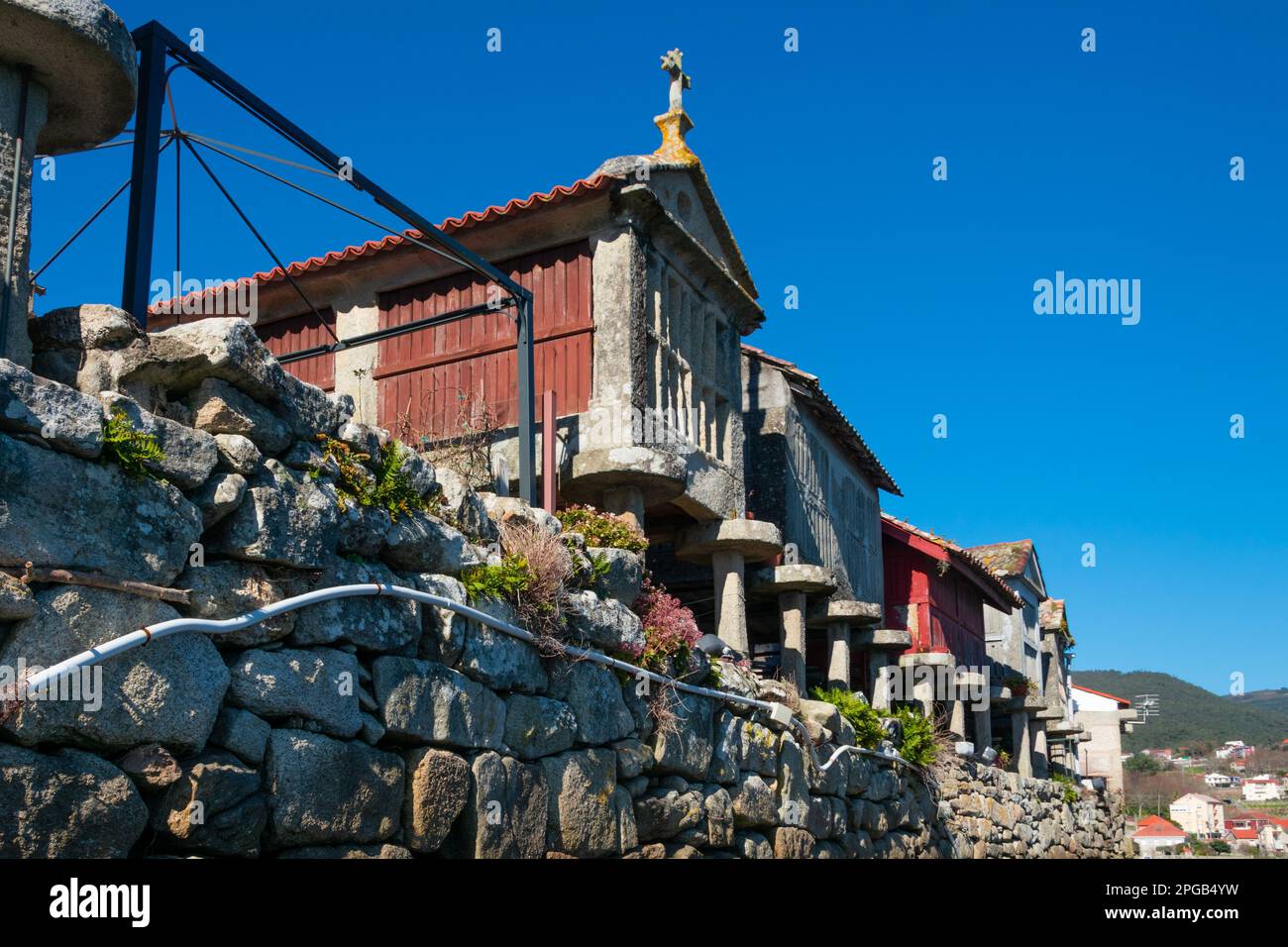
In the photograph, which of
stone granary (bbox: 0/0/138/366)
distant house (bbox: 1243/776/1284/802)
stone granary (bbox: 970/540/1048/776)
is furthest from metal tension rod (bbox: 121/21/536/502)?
distant house (bbox: 1243/776/1284/802)

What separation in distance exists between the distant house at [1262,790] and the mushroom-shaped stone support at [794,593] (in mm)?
51916

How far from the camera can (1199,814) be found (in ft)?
140

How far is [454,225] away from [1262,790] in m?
58.1

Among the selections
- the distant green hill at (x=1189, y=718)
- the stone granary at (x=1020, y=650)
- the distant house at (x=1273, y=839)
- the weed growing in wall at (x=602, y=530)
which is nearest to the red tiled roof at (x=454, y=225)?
the weed growing in wall at (x=602, y=530)

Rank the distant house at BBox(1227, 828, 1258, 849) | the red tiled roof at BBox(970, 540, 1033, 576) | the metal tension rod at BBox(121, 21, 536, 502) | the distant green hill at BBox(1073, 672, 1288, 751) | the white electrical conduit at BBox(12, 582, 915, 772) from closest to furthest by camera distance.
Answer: the white electrical conduit at BBox(12, 582, 915, 772) < the metal tension rod at BBox(121, 21, 536, 502) < the red tiled roof at BBox(970, 540, 1033, 576) < the distant house at BBox(1227, 828, 1258, 849) < the distant green hill at BBox(1073, 672, 1288, 751)

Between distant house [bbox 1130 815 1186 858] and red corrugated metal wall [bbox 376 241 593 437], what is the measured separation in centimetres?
2107

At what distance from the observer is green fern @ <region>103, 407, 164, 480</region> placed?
3.80m

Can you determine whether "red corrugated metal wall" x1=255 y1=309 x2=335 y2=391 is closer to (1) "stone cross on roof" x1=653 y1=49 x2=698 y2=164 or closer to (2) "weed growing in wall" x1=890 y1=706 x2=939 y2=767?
(1) "stone cross on roof" x1=653 y1=49 x2=698 y2=164

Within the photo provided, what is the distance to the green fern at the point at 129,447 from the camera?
380 centimetres

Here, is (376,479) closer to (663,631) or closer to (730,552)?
(663,631)

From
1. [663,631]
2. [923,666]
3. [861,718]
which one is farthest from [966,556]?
[663,631]

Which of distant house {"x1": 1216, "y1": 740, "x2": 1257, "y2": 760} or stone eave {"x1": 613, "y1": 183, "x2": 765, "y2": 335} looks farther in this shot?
distant house {"x1": 1216, "y1": 740, "x2": 1257, "y2": 760}

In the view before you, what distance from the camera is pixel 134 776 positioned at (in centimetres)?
365

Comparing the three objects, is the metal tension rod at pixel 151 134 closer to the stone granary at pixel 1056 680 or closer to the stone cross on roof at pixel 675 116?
the stone cross on roof at pixel 675 116
